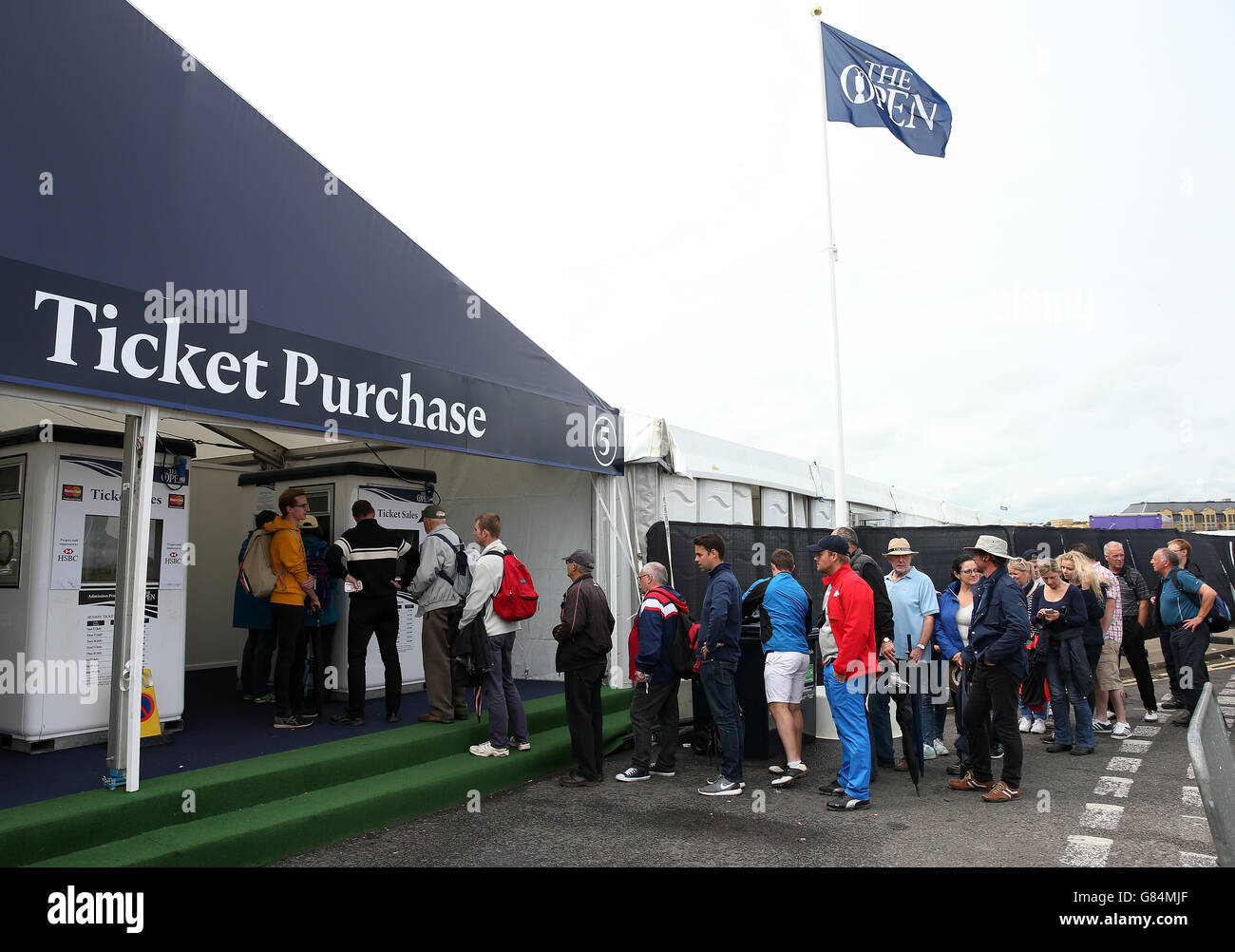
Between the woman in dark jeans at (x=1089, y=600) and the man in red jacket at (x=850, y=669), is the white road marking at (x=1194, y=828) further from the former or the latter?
the woman in dark jeans at (x=1089, y=600)

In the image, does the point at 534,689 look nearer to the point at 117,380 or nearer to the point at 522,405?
the point at 522,405

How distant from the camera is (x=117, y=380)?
419 centimetres

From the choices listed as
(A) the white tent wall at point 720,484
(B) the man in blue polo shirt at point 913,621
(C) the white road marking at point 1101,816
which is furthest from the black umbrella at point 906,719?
(A) the white tent wall at point 720,484

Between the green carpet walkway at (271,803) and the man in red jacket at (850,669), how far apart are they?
7.51 feet

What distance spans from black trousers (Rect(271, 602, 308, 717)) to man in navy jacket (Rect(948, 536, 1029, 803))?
4.91m

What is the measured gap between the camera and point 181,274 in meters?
4.71

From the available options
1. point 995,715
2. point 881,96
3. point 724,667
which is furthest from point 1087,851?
point 881,96

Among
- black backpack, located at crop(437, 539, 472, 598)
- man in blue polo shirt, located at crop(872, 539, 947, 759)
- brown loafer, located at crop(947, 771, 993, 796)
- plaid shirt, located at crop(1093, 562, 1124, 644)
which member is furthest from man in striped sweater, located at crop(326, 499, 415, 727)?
plaid shirt, located at crop(1093, 562, 1124, 644)

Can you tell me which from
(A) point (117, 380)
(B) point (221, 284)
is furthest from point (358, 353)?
(A) point (117, 380)

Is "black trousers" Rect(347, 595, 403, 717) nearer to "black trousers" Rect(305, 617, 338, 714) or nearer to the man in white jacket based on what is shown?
"black trousers" Rect(305, 617, 338, 714)

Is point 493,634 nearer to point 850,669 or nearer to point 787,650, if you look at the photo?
point 787,650

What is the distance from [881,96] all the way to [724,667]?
8.38m

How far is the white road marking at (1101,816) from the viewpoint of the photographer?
4918 mm
